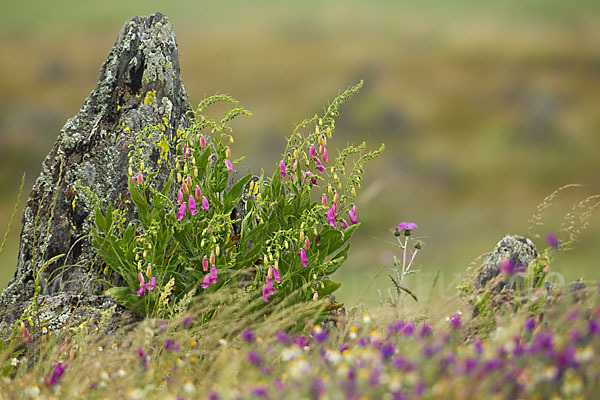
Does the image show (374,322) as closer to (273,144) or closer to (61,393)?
(61,393)

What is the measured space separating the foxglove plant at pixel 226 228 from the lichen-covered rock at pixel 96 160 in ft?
2.04

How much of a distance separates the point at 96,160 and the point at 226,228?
1.57 meters

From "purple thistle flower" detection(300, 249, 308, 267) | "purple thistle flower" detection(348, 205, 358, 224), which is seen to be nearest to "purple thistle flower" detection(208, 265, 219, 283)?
"purple thistle flower" detection(300, 249, 308, 267)

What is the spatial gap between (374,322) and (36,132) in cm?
1921

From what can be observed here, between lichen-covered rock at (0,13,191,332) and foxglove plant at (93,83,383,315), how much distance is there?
24.5 inches

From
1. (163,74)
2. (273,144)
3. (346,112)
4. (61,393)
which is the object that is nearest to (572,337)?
(61,393)

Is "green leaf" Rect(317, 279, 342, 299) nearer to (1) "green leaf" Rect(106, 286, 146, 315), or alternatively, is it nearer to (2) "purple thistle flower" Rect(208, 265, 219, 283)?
(2) "purple thistle flower" Rect(208, 265, 219, 283)

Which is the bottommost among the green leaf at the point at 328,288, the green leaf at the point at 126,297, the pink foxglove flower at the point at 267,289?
the green leaf at the point at 126,297

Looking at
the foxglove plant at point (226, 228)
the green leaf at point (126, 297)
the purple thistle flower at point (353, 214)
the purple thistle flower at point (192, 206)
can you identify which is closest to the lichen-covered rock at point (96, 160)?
the green leaf at point (126, 297)

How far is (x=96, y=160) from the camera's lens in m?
6.23

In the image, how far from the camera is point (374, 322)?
4977 millimetres

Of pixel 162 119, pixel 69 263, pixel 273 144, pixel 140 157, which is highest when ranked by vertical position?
pixel 273 144

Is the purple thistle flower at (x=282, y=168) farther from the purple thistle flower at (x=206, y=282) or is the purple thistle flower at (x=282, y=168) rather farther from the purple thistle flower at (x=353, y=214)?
the purple thistle flower at (x=206, y=282)

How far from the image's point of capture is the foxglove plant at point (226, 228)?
17.2ft
